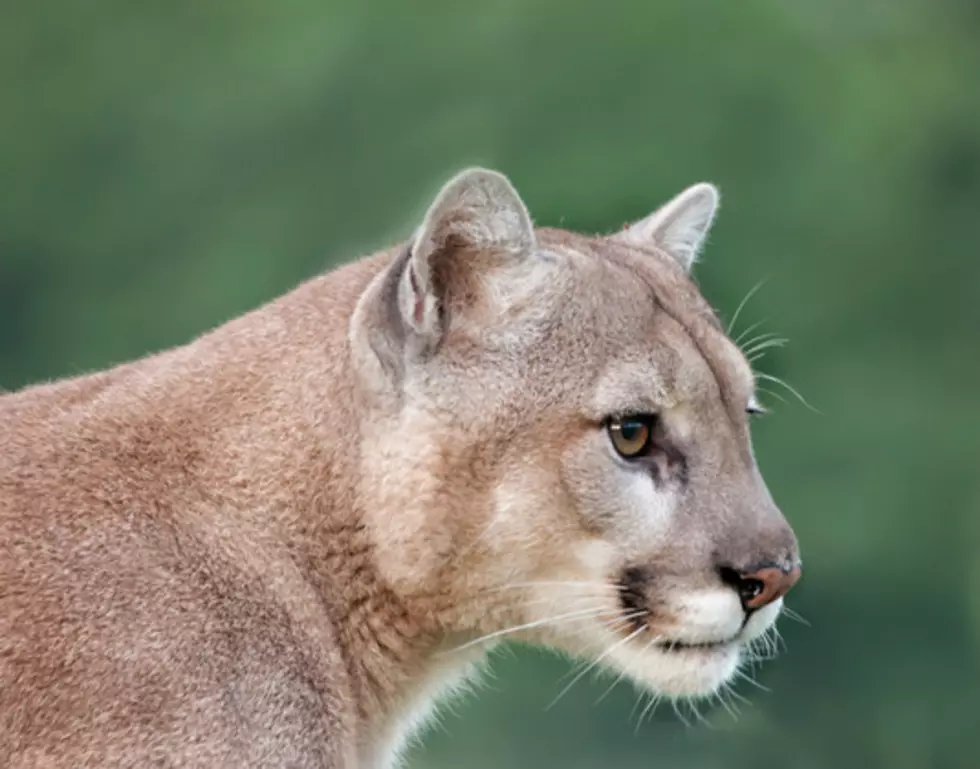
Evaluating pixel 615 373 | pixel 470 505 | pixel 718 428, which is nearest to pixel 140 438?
pixel 470 505

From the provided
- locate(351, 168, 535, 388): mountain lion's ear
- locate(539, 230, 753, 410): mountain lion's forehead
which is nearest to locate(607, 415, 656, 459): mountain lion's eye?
locate(539, 230, 753, 410): mountain lion's forehead

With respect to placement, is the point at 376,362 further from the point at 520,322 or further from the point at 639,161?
the point at 639,161

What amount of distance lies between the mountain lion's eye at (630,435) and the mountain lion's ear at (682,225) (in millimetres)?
1098

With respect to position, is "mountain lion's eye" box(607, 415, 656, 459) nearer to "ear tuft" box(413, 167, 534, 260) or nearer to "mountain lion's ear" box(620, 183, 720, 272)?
"ear tuft" box(413, 167, 534, 260)

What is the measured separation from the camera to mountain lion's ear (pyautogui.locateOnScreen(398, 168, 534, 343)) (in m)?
4.35

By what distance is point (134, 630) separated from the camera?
12.9 feet

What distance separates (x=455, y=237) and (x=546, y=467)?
67 centimetres

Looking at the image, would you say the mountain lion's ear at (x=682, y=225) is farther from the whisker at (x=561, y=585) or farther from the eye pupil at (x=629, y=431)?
the whisker at (x=561, y=585)

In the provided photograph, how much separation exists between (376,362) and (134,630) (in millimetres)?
944

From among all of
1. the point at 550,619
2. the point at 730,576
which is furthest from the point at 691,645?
the point at 550,619

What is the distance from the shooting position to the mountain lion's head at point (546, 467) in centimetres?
433

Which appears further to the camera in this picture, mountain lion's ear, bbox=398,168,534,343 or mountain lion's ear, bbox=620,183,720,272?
mountain lion's ear, bbox=620,183,720,272

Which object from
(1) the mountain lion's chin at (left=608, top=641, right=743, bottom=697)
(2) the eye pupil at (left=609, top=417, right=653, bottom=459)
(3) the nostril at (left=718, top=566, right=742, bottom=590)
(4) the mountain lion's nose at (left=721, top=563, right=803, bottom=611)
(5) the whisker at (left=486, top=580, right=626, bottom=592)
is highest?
(2) the eye pupil at (left=609, top=417, right=653, bottom=459)

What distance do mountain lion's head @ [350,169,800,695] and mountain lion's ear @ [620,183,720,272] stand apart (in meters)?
0.95
